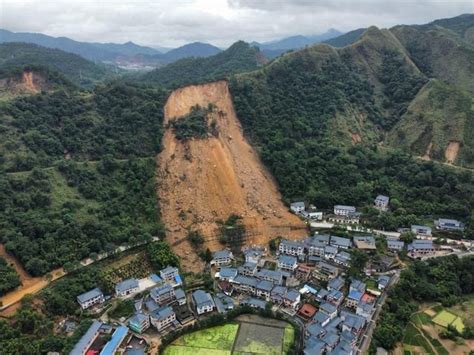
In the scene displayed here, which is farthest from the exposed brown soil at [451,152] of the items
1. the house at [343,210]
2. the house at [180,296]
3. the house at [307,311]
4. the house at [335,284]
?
the house at [180,296]

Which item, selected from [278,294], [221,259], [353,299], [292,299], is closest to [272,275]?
[278,294]

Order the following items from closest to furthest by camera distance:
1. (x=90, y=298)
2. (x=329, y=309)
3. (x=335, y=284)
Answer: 1. (x=329, y=309)
2. (x=90, y=298)
3. (x=335, y=284)

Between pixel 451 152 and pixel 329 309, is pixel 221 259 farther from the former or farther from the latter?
pixel 451 152

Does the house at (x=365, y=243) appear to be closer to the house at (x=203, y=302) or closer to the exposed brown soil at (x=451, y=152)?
the house at (x=203, y=302)

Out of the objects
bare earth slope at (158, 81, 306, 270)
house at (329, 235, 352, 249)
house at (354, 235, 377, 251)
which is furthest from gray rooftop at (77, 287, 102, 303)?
house at (354, 235, 377, 251)

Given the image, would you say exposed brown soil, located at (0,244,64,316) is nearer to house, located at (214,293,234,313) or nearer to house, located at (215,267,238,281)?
house, located at (214,293,234,313)

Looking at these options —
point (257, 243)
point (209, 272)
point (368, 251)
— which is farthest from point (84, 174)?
point (368, 251)
